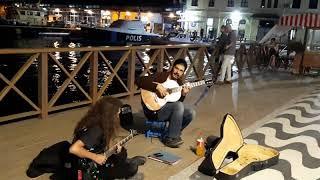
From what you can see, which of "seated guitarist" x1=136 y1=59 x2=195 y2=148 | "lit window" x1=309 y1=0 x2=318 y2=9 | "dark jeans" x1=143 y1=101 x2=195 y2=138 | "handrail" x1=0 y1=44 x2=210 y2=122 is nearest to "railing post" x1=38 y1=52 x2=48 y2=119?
"handrail" x1=0 y1=44 x2=210 y2=122

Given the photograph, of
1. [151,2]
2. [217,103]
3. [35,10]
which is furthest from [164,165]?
[35,10]

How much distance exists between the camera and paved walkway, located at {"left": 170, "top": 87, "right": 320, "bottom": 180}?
4047mm

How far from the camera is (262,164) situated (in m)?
4.10

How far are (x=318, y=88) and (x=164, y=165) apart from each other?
24.5ft

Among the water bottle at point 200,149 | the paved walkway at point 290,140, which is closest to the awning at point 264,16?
the paved walkway at point 290,140

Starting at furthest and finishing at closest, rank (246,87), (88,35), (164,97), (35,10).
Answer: (35,10), (88,35), (246,87), (164,97)

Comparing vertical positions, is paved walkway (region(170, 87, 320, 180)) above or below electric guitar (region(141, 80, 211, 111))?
below

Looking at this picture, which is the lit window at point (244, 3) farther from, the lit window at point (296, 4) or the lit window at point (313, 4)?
the lit window at point (313, 4)

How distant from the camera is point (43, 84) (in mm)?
5402

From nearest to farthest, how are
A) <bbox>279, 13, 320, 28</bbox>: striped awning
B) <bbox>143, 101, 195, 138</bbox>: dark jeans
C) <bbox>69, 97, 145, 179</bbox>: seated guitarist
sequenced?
<bbox>69, 97, 145, 179</bbox>: seated guitarist → <bbox>143, 101, 195, 138</bbox>: dark jeans → <bbox>279, 13, 320, 28</bbox>: striped awning

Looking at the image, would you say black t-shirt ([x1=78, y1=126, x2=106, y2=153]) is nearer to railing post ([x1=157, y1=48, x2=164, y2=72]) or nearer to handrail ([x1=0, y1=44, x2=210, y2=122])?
handrail ([x1=0, y1=44, x2=210, y2=122])

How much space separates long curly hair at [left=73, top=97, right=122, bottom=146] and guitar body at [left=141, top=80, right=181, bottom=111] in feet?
4.99

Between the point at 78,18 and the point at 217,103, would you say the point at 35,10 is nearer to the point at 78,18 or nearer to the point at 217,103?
the point at 78,18

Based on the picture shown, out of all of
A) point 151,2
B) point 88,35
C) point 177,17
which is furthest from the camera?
point 177,17
